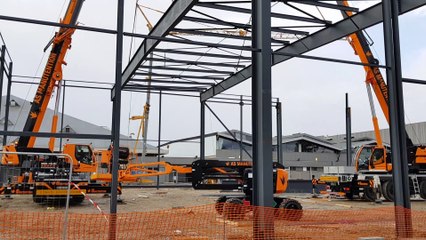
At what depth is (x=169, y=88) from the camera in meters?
25.9

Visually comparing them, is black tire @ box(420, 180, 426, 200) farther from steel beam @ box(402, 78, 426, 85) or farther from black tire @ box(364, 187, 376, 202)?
steel beam @ box(402, 78, 426, 85)

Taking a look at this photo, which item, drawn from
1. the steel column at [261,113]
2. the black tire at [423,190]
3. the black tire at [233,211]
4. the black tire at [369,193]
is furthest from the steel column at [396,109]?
the black tire at [423,190]

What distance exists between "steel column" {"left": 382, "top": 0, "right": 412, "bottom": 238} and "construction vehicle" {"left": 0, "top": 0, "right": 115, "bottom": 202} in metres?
11.5

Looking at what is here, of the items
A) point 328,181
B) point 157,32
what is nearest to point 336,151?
point 328,181

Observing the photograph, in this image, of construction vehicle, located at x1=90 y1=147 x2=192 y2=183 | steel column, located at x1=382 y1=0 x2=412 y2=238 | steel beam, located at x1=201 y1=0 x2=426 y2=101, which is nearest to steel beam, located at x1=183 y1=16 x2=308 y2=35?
steel beam, located at x1=201 y1=0 x2=426 y2=101

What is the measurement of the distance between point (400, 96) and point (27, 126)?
14.3 metres

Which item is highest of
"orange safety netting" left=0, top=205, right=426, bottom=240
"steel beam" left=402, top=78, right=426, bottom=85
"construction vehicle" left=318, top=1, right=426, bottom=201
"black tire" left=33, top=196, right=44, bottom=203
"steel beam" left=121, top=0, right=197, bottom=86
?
"steel beam" left=121, top=0, right=197, bottom=86

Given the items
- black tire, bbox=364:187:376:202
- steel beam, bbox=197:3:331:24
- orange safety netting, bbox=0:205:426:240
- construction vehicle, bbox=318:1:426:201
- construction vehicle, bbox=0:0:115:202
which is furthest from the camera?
black tire, bbox=364:187:376:202

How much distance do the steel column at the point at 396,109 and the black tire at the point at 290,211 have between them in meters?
2.77

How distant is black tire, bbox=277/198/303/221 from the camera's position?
1165cm

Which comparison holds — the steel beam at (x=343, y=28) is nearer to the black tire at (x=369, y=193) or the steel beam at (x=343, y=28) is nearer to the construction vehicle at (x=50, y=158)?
the black tire at (x=369, y=193)

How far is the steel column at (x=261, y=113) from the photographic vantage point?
8672 mm

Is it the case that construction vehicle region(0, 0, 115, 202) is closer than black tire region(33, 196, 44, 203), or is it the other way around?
construction vehicle region(0, 0, 115, 202)

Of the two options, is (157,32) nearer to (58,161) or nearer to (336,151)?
(58,161)
